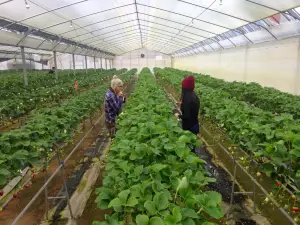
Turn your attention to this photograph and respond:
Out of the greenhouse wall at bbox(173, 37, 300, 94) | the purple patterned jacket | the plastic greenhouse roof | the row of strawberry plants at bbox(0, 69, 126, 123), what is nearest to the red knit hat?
the purple patterned jacket

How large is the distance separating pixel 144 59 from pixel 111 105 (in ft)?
122

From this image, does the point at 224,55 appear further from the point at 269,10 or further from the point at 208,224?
the point at 208,224

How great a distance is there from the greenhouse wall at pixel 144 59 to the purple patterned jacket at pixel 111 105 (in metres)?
36.9

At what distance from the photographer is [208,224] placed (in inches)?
65.1

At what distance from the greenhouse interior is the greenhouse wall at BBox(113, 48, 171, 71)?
25922 mm

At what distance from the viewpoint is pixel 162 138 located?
304cm

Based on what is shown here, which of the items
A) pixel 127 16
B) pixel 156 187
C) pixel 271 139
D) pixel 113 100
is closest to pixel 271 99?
pixel 113 100

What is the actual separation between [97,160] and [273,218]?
3.81 m

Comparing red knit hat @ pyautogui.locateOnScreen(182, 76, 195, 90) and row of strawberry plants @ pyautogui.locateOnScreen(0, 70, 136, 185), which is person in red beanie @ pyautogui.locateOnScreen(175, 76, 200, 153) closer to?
red knit hat @ pyautogui.locateOnScreen(182, 76, 195, 90)

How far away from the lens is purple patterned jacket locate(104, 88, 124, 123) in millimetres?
6395

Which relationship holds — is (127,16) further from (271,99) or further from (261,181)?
(261,181)

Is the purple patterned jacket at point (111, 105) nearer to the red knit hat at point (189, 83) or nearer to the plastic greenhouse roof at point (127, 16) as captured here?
the red knit hat at point (189, 83)

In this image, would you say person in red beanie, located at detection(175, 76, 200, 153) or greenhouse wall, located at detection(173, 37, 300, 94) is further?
greenhouse wall, located at detection(173, 37, 300, 94)

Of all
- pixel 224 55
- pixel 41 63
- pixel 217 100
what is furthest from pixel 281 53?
pixel 41 63
